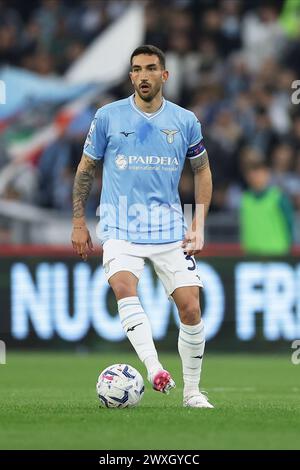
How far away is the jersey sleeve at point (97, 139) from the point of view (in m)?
9.27

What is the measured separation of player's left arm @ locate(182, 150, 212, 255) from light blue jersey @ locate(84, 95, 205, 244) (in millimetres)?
146

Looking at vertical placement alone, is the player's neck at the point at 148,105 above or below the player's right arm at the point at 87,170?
above

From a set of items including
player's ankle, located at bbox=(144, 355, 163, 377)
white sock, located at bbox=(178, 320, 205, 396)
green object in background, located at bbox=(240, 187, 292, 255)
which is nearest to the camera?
player's ankle, located at bbox=(144, 355, 163, 377)

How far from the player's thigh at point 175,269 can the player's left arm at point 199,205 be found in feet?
0.24

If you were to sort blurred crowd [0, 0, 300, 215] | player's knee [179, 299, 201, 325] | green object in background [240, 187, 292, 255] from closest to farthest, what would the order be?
player's knee [179, 299, 201, 325] → green object in background [240, 187, 292, 255] → blurred crowd [0, 0, 300, 215]

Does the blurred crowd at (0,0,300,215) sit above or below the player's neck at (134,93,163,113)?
above

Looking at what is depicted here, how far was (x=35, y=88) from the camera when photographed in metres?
18.4

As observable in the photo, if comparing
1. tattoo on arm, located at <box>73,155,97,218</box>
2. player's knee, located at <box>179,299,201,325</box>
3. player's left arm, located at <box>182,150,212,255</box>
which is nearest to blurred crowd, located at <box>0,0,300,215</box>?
player's left arm, located at <box>182,150,212,255</box>

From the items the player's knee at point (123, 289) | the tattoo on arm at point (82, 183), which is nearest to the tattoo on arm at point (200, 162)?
the tattoo on arm at point (82, 183)

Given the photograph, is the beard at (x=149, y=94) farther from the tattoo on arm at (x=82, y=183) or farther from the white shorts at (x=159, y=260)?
the white shorts at (x=159, y=260)

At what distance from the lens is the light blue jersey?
363 inches

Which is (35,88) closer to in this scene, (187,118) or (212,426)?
(187,118)

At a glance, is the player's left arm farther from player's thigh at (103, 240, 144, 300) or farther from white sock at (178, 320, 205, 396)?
white sock at (178, 320, 205, 396)
